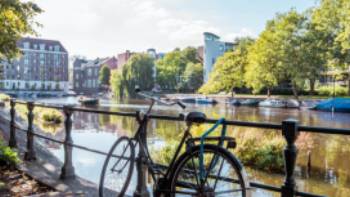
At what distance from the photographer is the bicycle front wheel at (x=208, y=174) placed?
95.0 inches

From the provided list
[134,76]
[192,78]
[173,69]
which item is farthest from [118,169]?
[173,69]

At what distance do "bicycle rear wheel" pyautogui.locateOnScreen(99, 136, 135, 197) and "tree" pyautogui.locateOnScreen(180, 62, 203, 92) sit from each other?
6268cm

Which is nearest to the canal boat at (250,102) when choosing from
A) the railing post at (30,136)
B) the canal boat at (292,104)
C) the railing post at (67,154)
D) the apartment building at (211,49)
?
the canal boat at (292,104)

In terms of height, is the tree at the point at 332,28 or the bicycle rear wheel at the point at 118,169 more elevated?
the tree at the point at 332,28

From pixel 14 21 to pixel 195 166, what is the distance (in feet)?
20.1

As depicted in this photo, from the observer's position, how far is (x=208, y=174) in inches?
104

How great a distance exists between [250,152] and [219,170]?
7.31 metres

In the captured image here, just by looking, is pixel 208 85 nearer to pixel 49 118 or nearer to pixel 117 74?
pixel 117 74

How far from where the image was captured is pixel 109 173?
3584mm

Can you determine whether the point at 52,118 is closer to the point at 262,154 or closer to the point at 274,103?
the point at 262,154

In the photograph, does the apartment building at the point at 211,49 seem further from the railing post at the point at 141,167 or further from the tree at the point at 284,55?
the railing post at the point at 141,167

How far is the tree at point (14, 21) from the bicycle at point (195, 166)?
4.58m

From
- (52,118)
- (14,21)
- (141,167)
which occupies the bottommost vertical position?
(52,118)

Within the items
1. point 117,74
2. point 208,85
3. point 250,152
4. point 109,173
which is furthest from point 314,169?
point 117,74
